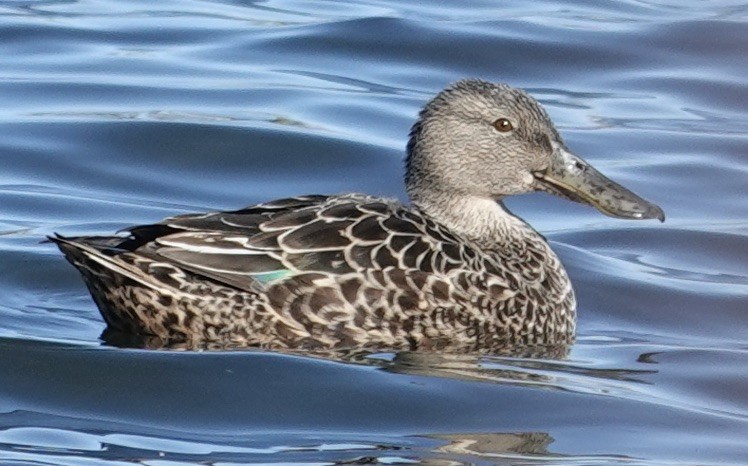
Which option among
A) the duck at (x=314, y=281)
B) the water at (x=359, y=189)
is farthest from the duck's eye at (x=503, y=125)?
the water at (x=359, y=189)

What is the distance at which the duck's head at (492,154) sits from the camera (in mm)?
9758

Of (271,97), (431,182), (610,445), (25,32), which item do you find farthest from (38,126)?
(610,445)

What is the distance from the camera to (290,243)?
8.91m

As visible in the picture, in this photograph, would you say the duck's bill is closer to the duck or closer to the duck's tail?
the duck

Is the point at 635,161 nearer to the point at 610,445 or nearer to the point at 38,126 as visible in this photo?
the point at 38,126

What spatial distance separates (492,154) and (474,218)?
0.33m

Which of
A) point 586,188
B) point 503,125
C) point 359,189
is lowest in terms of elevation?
point 359,189

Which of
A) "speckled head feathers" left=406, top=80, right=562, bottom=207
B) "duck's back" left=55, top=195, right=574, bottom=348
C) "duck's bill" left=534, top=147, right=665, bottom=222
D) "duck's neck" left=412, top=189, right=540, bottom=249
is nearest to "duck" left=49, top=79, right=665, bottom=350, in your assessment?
"duck's back" left=55, top=195, right=574, bottom=348

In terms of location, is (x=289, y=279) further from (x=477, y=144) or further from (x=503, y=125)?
(x=503, y=125)

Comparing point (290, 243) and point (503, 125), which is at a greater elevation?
point (503, 125)

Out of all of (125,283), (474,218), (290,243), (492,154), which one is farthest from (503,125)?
(125,283)

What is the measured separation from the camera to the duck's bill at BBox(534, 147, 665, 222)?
390 inches

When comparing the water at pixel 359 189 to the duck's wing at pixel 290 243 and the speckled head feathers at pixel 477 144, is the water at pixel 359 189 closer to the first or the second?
the duck's wing at pixel 290 243

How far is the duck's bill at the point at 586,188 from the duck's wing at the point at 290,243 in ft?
3.26
